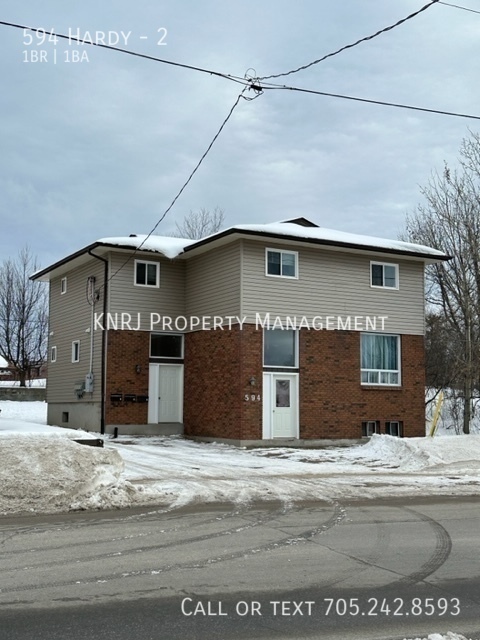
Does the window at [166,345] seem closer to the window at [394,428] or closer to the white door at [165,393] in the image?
the white door at [165,393]

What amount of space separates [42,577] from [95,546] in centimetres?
141

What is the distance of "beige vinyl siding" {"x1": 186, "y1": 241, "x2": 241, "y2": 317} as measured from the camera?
21891mm

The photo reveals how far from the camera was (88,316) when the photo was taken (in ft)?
83.0

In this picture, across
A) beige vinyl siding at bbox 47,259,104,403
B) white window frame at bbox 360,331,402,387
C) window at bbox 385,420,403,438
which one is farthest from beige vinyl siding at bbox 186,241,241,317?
window at bbox 385,420,403,438

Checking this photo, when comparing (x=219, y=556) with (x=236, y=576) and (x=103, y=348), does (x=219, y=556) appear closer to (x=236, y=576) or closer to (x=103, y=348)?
(x=236, y=576)

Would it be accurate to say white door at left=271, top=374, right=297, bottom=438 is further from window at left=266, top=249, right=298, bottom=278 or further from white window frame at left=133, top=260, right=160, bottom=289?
white window frame at left=133, top=260, right=160, bottom=289

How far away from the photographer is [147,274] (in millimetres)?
24719

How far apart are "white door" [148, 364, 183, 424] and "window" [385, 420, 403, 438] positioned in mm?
7037

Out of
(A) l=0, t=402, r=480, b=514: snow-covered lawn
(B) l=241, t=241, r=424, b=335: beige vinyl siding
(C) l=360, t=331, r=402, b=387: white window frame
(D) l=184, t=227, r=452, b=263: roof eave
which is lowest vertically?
(A) l=0, t=402, r=480, b=514: snow-covered lawn

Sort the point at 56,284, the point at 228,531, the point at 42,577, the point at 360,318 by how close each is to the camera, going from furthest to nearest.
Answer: the point at 56,284 → the point at 360,318 → the point at 228,531 → the point at 42,577

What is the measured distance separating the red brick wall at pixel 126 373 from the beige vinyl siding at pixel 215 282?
7.11 ft

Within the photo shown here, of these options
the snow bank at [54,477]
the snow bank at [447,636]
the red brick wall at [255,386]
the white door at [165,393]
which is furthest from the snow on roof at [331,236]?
the snow bank at [447,636]

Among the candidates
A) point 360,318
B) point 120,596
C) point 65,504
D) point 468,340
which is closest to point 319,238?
point 360,318

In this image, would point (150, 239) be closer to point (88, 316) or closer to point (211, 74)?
point (88, 316)
